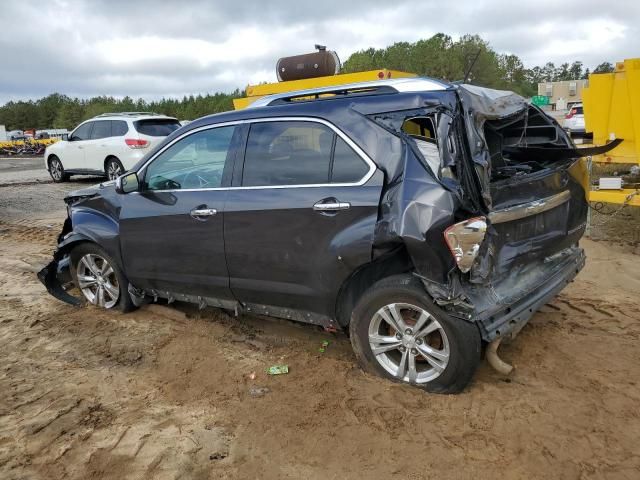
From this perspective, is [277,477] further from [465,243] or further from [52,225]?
[52,225]

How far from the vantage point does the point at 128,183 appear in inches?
184

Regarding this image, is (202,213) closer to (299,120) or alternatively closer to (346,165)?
(299,120)

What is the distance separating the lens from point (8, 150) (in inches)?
1443

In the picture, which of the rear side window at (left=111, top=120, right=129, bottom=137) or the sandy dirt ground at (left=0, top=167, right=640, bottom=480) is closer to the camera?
the sandy dirt ground at (left=0, top=167, right=640, bottom=480)

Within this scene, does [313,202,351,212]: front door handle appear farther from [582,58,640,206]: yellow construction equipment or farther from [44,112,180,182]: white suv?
[44,112,180,182]: white suv

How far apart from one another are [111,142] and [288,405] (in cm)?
1178

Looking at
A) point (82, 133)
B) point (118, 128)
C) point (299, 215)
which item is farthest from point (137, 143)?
point (299, 215)

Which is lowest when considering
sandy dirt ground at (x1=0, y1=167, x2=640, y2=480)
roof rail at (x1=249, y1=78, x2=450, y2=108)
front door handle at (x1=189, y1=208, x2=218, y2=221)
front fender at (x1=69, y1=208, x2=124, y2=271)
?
sandy dirt ground at (x1=0, y1=167, x2=640, y2=480)

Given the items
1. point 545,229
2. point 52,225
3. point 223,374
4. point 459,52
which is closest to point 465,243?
point 545,229

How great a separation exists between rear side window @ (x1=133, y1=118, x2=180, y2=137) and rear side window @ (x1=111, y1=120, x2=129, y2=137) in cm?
32

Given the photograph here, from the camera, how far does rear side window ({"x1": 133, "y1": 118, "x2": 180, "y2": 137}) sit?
521 inches

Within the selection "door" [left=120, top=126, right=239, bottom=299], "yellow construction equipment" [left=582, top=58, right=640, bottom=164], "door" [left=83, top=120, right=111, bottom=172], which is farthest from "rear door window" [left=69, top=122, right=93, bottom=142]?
"yellow construction equipment" [left=582, top=58, right=640, bottom=164]

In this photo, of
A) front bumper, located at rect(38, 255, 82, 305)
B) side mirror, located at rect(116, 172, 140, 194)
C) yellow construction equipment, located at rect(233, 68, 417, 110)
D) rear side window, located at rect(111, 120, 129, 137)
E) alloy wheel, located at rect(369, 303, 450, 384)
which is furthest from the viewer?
rear side window, located at rect(111, 120, 129, 137)

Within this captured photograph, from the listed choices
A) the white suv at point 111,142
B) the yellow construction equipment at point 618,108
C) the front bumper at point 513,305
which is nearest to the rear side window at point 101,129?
the white suv at point 111,142
